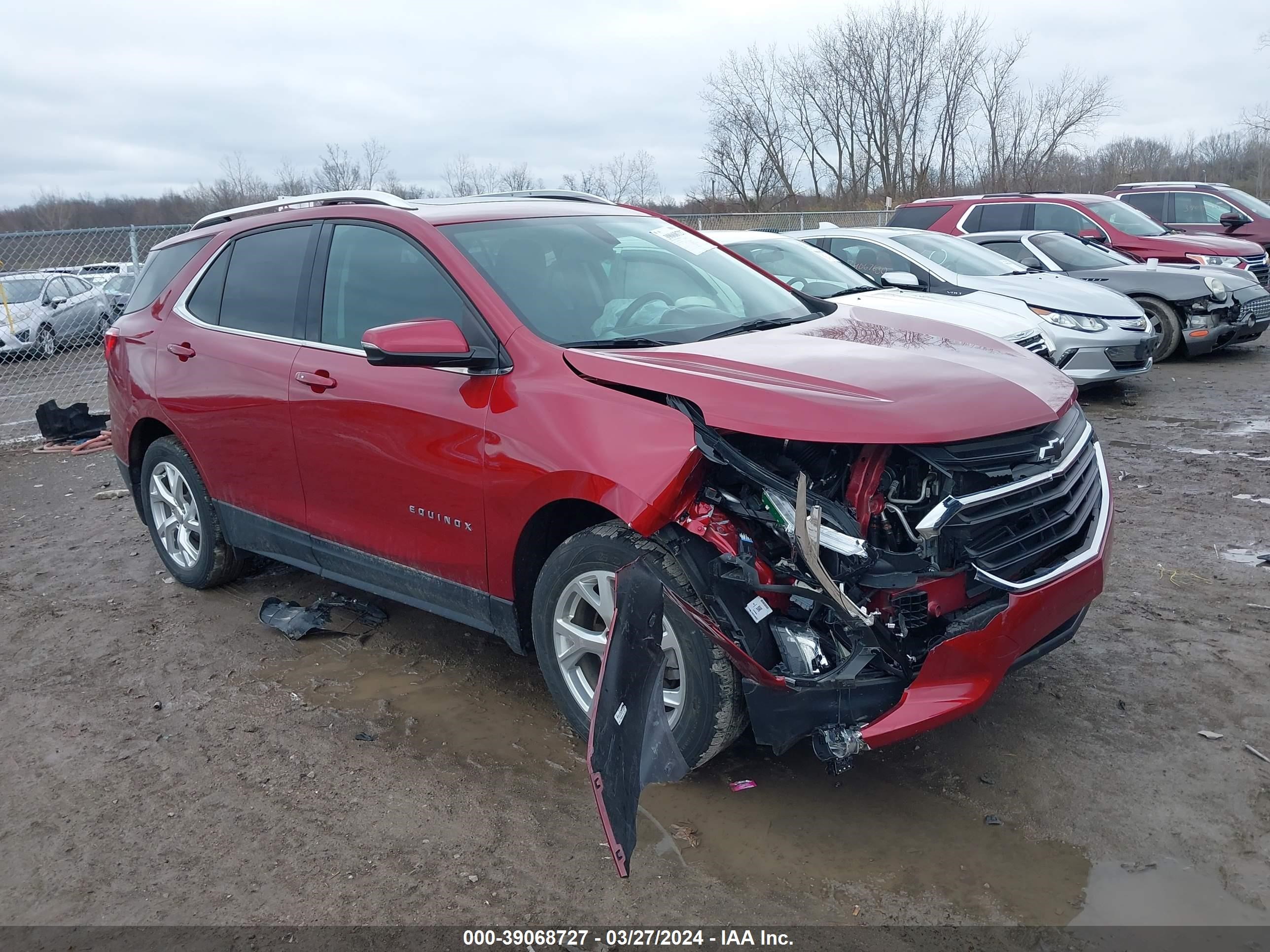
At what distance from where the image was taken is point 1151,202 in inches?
678

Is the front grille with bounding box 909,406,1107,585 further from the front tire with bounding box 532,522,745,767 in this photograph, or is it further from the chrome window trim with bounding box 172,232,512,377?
the chrome window trim with bounding box 172,232,512,377

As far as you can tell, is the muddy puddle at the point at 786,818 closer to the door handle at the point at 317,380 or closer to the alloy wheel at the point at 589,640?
the alloy wheel at the point at 589,640

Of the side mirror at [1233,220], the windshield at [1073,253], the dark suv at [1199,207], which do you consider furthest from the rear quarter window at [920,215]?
the side mirror at [1233,220]

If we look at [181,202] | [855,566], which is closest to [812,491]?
[855,566]

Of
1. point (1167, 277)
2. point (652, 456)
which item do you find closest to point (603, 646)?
point (652, 456)

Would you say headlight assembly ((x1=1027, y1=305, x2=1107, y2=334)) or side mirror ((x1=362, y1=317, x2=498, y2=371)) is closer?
side mirror ((x1=362, y1=317, x2=498, y2=371))

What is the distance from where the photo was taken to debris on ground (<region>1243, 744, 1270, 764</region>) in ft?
10.5

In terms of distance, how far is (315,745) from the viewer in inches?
143

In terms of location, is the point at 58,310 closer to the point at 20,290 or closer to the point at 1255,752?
the point at 20,290

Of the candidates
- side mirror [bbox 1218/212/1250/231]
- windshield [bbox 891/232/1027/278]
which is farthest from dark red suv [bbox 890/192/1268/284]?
side mirror [bbox 1218/212/1250/231]

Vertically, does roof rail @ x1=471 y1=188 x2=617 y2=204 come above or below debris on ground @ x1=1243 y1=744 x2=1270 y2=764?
above

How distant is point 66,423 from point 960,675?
31.3ft

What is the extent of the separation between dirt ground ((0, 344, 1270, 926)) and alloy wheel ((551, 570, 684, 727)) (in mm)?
324

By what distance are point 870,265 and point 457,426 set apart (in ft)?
23.4
